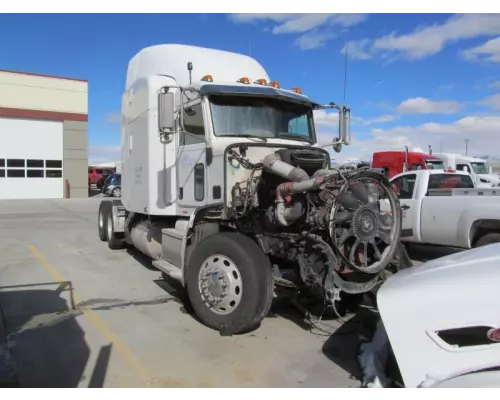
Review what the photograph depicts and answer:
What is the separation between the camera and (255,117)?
251 inches

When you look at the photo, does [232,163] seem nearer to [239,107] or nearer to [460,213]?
[239,107]

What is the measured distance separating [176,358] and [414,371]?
2.46 m

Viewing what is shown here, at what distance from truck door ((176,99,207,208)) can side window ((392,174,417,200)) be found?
16.3ft

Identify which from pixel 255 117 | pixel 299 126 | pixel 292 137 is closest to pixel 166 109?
pixel 255 117

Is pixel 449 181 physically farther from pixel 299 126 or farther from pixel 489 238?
pixel 299 126

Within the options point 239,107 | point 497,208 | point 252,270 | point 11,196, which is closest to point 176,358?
point 252,270

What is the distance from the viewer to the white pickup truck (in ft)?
26.8

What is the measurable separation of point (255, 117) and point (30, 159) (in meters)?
29.7

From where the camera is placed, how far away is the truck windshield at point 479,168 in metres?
23.4

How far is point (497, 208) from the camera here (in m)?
7.91

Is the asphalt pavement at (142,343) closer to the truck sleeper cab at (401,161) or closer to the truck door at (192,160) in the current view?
the truck door at (192,160)

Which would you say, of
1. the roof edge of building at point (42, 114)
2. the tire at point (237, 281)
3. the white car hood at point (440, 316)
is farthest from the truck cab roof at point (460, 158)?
the roof edge of building at point (42, 114)

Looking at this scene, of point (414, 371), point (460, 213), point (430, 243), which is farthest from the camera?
point (430, 243)

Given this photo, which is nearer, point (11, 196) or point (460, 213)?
point (460, 213)
